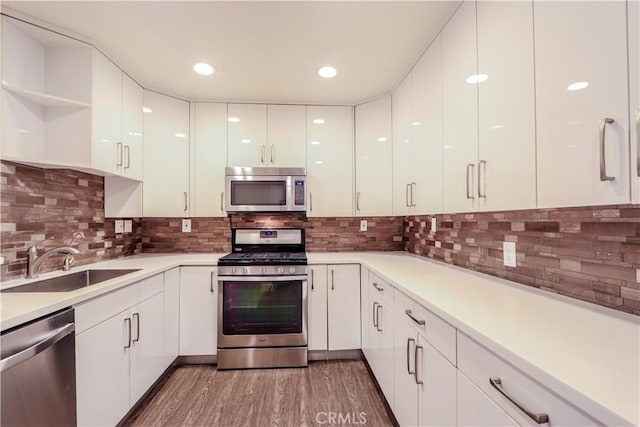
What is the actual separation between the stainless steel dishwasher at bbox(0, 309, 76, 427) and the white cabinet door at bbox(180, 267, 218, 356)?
1083 millimetres

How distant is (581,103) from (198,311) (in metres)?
2.60

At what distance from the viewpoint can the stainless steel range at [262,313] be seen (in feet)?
7.68

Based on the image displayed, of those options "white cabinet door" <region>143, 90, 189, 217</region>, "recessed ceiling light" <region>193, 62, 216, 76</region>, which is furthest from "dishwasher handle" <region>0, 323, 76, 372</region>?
"recessed ceiling light" <region>193, 62, 216, 76</region>

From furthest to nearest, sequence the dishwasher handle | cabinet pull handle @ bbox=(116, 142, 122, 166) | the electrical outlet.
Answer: cabinet pull handle @ bbox=(116, 142, 122, 166) < the electrical outlet < the dishwasher handle

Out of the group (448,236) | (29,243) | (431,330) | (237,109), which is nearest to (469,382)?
(431,330)

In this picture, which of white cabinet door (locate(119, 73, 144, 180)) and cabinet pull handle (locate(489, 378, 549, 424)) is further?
white cabinet door (locate(119, 73, 144, 180))


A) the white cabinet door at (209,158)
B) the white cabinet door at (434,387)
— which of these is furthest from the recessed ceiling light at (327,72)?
the white cabinet door at (434,387)

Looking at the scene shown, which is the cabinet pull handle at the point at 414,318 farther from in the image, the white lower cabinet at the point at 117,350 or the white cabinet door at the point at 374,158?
the white lower cabinet at the point at 117,350

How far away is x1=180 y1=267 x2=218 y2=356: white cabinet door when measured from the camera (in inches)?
92.4

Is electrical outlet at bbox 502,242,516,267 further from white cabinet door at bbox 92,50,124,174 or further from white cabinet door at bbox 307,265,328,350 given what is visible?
white cabinet door at bbox 92,50,124,174

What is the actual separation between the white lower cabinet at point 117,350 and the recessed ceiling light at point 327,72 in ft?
6.39

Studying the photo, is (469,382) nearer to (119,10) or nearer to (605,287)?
(605,287)

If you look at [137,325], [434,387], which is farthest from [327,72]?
[137,325]

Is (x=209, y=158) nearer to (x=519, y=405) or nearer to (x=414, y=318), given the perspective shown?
(x=414, y=318)
